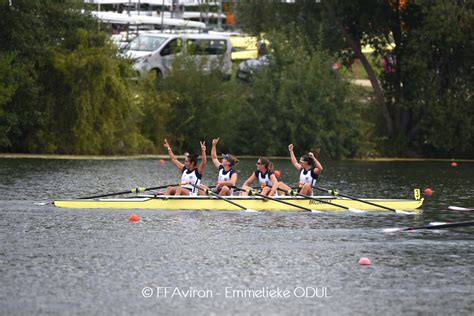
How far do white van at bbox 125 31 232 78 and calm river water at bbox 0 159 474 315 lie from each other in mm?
16950

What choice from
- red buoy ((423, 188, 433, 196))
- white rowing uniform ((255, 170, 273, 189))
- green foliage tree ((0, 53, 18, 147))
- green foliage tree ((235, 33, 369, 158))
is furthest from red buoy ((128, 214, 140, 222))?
green foliage tree ((235, 33, 369, 158))

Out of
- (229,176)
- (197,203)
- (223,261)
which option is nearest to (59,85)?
(229,176)

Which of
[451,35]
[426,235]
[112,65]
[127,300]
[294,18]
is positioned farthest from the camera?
[294,18]

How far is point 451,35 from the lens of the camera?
43.8 metres

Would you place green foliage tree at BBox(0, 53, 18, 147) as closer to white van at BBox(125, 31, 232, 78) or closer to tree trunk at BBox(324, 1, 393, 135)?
white van at BBox(125, 31, 232, 78)

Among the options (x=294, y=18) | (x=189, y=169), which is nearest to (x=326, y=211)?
(x=189, y=169)

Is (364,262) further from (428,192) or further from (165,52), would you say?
(165,52)

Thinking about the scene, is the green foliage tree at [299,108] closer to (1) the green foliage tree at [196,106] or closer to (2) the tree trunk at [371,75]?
(1) the green foliage tree at [196,106]

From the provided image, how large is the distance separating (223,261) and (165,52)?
2937cm

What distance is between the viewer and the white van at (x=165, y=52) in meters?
45.9

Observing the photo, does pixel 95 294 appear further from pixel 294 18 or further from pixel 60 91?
pixel 294 18

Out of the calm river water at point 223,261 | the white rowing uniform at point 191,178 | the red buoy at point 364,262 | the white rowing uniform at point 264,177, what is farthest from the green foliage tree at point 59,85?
the red buoy at point 364,262

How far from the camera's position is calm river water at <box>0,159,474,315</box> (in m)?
15.1

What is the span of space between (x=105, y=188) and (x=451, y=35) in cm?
1932
